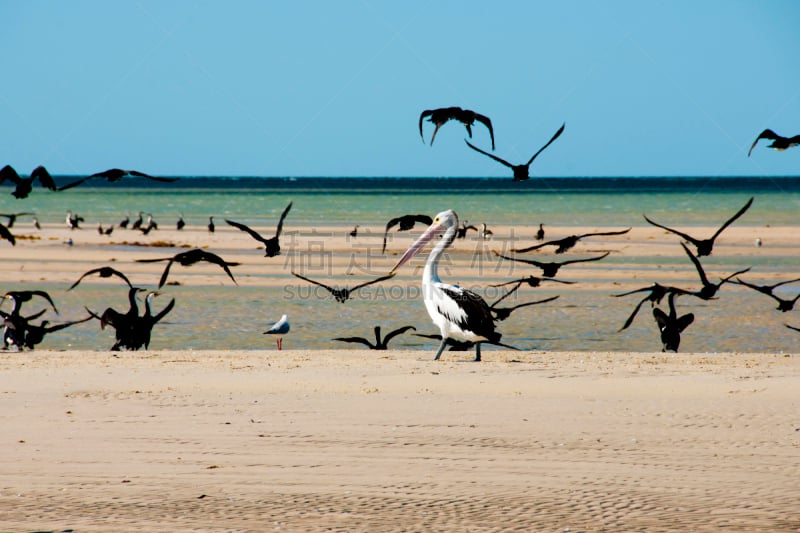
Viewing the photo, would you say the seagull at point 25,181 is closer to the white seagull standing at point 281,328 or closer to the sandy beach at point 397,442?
the sandy beach at point 397,442

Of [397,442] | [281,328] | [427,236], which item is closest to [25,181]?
[281,328]

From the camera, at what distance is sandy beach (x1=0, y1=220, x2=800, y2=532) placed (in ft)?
17.1

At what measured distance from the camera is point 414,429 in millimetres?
6891

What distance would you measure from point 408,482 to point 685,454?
5.95ft

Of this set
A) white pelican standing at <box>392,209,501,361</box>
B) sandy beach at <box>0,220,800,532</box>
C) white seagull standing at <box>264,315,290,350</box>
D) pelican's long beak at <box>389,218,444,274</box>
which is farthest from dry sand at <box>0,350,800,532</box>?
white seagull standing at <box>264,315,290,350</box>

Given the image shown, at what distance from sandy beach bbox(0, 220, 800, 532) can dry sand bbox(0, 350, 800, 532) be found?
0.02 meters

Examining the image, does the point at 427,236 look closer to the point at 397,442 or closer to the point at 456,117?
the point at 456,117

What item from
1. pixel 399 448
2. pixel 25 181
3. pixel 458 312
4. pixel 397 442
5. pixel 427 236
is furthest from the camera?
pixel 427 236

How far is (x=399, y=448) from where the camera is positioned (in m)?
6.40

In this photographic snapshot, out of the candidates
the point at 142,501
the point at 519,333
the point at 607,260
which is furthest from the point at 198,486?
the point at 607,260

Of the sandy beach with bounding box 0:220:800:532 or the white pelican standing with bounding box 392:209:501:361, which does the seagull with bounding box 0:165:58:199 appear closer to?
the sandy beach with bounding box 0:220:800:532

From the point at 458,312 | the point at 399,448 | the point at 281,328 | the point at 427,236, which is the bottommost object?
the point at 399,448

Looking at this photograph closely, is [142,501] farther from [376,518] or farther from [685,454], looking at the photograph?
[685,454]

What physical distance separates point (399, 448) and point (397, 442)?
0.48 feet
